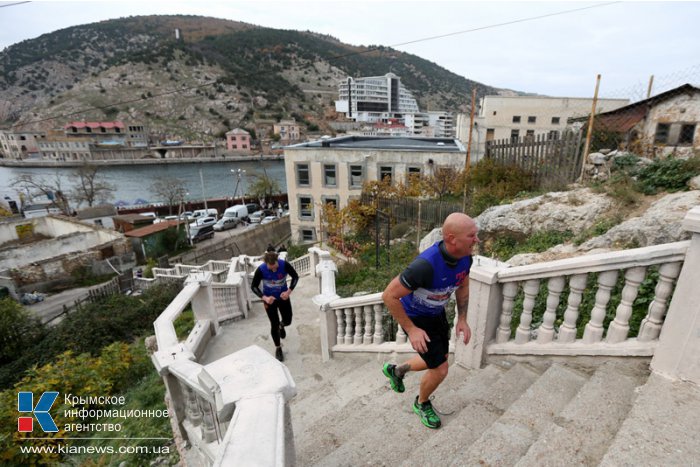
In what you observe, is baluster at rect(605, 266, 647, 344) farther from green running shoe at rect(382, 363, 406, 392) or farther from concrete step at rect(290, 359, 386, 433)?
concrete step at rect(290, 359, 386, 433)

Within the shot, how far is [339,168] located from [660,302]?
18454mm

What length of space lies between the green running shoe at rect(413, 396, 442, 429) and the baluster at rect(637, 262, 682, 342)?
1.62 meters

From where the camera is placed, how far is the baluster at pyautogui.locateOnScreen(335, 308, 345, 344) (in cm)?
458

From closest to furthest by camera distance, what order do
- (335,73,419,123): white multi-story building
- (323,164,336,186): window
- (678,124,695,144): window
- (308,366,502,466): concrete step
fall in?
1. (308,366,502,466): concrete step
2. (678,124,695,144): window
3. (323,164,336,186): window
4. (335,73,419,123): white multi-story building

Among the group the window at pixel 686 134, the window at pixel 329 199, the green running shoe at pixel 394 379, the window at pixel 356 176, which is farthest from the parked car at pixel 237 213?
the green running shoe at pixel 394 379

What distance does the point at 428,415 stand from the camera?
2545mm

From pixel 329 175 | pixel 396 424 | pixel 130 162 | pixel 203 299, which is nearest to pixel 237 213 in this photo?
pixel 329 175

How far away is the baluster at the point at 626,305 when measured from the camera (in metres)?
2.26

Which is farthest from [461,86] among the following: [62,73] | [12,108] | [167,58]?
[12,108]

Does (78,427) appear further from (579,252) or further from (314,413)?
(579,252)

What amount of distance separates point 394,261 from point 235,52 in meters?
142

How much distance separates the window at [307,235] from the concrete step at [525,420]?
778 inches

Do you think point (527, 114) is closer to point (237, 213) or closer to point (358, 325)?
point (237, 213)

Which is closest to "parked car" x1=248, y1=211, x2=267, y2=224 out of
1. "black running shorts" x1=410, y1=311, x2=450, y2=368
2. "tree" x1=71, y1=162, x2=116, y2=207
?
"tree" x1=71, y1=162, x2=116, y2=207
